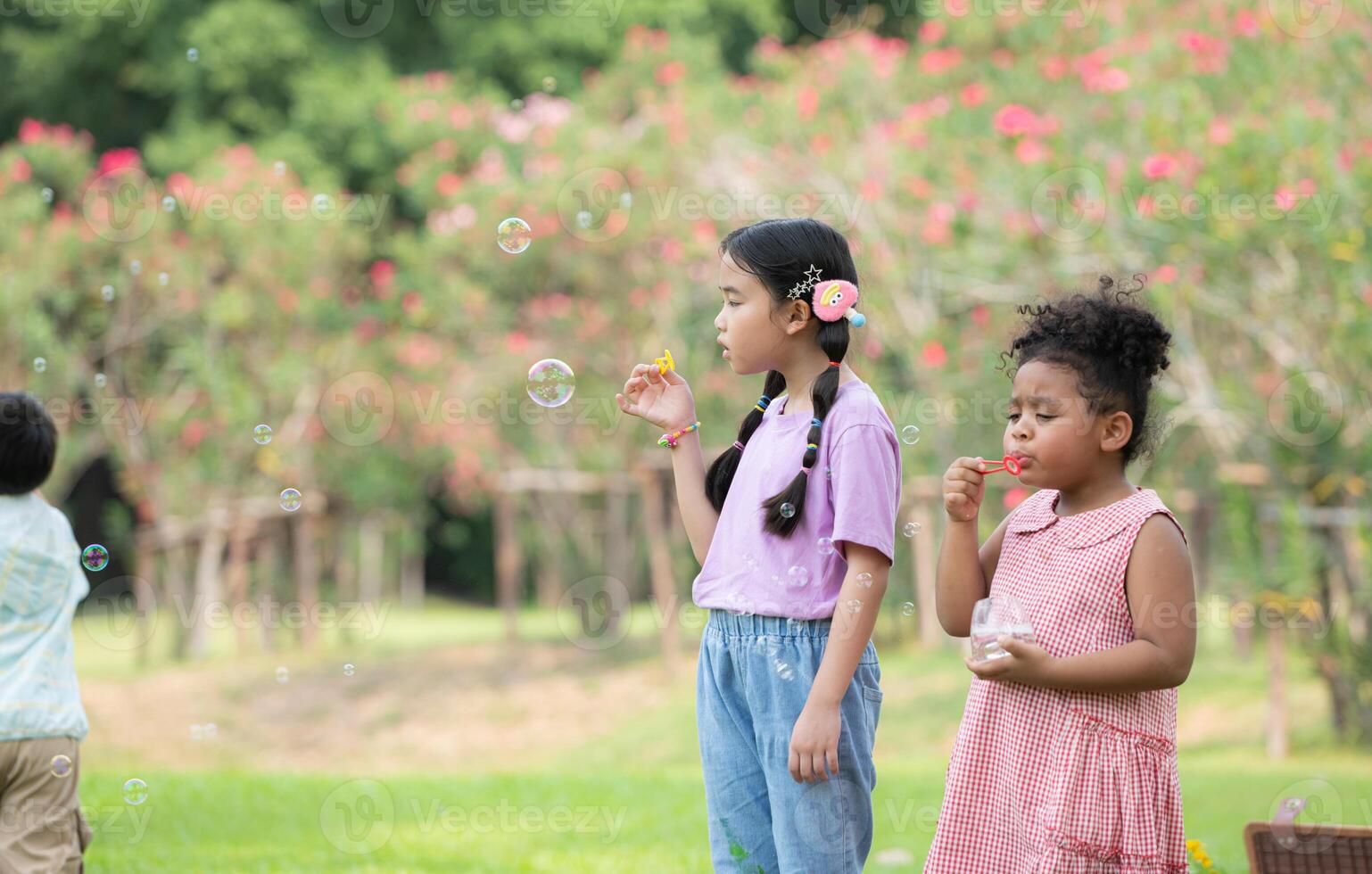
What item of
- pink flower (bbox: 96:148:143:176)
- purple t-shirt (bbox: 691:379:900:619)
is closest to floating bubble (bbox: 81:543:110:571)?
purple t-shirt (bbox: 691:379:900:619)

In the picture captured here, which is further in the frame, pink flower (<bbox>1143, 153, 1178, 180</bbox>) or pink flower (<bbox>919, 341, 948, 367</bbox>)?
pink flower (<bbox>919, 341, 948, 367</bbox>)

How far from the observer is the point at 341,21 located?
1163 cm

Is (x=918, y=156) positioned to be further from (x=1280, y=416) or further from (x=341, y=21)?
(x=341, y=21)

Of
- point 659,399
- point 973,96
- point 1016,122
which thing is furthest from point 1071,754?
point 973,96

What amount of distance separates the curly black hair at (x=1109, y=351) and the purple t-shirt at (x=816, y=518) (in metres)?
0.28

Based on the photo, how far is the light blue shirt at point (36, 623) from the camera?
10.4ft

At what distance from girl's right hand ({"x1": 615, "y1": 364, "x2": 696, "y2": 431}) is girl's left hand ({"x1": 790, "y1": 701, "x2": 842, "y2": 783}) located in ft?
1.91

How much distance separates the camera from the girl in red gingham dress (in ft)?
7.09

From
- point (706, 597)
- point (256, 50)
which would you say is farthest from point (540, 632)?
point (706, 597)

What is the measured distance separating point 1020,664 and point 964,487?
0.27 meters

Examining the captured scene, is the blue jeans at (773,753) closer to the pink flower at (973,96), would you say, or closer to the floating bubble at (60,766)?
the floating bubble at (60,766)

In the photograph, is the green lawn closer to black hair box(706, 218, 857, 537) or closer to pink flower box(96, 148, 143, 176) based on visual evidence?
black hair box(706, 218, 857, 537)

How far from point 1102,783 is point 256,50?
10.4 m

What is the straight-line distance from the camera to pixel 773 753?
2.36 metres
